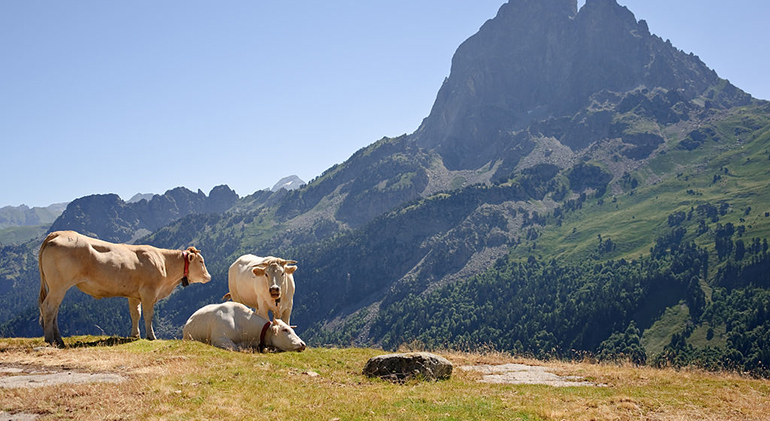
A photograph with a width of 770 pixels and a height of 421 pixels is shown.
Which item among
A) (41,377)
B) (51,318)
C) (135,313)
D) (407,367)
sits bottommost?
(407,367)

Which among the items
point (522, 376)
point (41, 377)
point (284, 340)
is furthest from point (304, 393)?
point (522, 376)

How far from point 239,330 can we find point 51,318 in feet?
23.2

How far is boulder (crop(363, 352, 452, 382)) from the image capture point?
17828 millimetres

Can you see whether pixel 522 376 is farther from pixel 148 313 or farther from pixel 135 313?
pixel 135 313

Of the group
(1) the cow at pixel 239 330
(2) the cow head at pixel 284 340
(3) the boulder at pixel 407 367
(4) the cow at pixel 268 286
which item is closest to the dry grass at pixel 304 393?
(3) the boulder at pixel 407 367

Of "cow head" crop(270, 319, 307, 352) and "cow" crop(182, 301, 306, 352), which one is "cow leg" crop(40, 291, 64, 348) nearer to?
"cow" crop(182, 301, 306, 352)

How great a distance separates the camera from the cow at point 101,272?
2022 cm

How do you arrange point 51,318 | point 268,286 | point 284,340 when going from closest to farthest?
1. point 51,318
2. point 284,340
3. point 268,286

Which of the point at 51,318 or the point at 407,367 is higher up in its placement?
the point at 51,318

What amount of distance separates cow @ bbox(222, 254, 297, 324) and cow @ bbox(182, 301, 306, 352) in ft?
5.84

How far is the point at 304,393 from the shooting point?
14.5m

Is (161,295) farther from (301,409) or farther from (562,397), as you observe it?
(562,397)

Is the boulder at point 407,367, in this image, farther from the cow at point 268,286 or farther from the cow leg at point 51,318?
the cow leg at point 51,318

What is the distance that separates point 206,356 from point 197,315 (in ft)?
17.6
